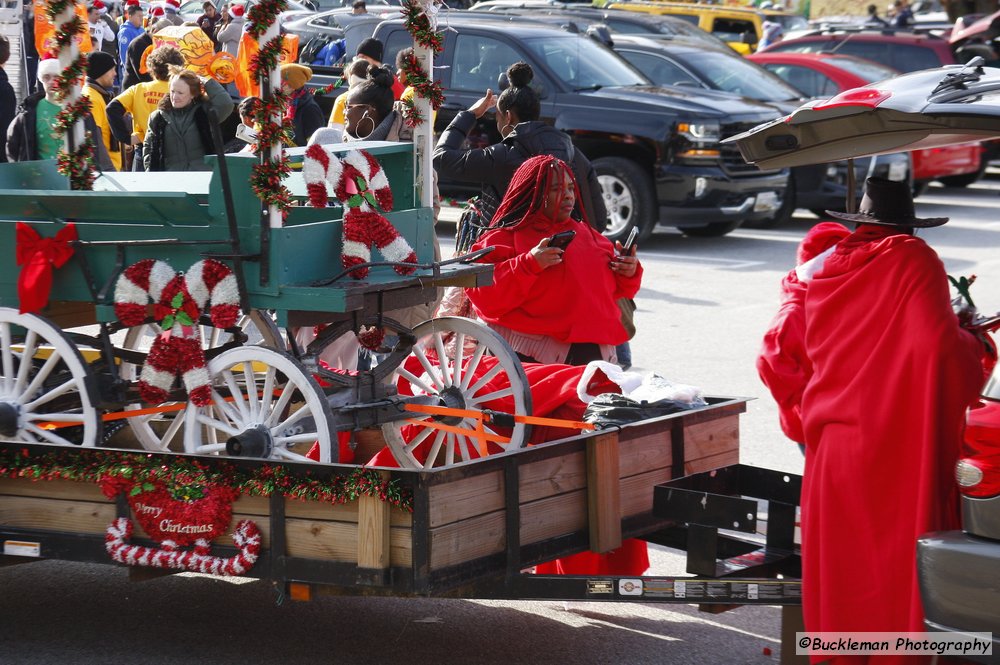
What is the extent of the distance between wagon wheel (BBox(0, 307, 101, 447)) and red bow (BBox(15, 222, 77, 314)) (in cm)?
12

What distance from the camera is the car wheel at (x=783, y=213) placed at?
51.4 feet

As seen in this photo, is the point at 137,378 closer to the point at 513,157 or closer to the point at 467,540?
the point at 467,540

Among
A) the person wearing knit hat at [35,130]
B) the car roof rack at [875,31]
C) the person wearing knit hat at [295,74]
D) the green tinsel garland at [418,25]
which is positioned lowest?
the person wearing knit hat at [35,130]

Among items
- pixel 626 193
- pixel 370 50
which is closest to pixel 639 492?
pixel 370 50

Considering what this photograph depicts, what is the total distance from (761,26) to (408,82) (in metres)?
23.8

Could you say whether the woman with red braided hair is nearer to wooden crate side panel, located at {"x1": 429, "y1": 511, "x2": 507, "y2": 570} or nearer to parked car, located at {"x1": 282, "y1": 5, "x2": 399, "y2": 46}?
wooden crate side panel, located at {"x1": 429, "y1": 511, "x2": 507, "y2": 570}

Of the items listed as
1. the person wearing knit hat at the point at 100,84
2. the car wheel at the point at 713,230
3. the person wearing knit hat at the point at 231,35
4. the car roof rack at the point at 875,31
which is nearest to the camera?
the person wearing knit hat at the point at 100,84

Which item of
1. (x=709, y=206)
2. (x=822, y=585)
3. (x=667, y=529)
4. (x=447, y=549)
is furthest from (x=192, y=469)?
(x=709, y=206)

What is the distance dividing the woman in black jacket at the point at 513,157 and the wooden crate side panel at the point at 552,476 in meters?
3.21

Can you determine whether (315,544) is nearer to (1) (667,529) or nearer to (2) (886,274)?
(1) (667,529)

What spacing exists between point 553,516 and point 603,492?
0.66 ft

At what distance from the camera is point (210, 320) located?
5.32 metres

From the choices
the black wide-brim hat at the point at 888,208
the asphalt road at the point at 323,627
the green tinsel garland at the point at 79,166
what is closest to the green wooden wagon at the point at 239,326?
the green tinsel garland at the point at 79,166

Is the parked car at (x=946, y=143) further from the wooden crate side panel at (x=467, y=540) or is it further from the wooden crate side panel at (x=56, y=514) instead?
the wooden crate side panel at (x=56, y=514)
